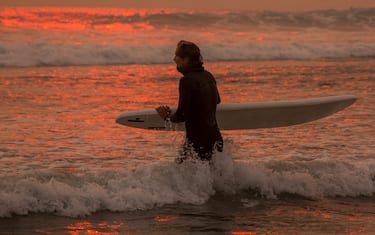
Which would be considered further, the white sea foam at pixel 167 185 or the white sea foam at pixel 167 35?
the white sea foam at pixel 167 35

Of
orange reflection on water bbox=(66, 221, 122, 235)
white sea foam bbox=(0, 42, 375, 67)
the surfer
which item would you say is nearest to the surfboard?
the surfer

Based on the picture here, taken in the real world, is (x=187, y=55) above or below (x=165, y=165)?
above

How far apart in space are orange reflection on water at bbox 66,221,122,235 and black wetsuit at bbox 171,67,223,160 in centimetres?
110

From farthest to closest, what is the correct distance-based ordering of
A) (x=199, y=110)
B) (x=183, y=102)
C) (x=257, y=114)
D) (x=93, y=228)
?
(x=257, y=114) < (x=199, y=110) < (x=183, y=102) < (x=93, y=228)

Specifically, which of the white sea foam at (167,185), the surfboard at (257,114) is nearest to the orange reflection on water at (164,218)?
the white sea foam at (167,185)

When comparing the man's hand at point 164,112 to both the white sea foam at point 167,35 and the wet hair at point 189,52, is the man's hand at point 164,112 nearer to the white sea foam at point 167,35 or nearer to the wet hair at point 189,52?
the wet hair at point 189,52

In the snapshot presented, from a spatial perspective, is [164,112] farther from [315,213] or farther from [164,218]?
[315,213]

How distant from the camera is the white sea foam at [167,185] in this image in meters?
7.65

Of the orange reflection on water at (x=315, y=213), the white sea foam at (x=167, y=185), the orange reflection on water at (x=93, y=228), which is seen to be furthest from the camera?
the white sea foam at (x=167, y=185)

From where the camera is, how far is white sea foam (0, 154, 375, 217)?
25.1 ft

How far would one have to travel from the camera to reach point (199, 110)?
7375 millimetres

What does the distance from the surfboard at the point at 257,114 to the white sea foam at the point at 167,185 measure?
506 mm

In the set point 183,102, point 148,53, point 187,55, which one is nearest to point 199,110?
point 183,102

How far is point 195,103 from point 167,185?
4.03 ft
